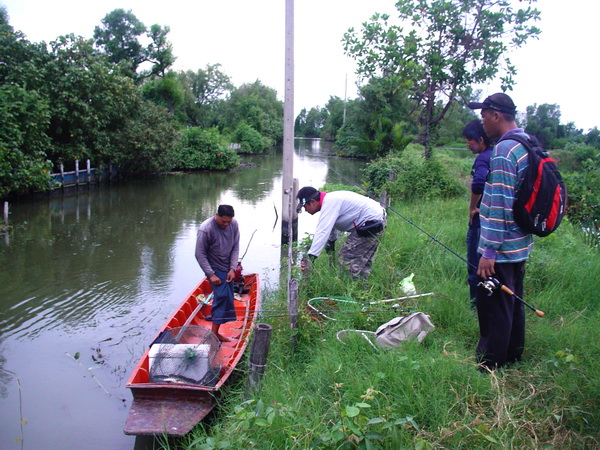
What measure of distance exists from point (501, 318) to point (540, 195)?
916 millimetres

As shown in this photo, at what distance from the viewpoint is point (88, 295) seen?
28.7 ft

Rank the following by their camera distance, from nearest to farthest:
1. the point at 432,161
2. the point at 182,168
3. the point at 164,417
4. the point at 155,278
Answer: the point at 164,417 → the point at 155,278 → the point at 432,161 → the point at 182,168

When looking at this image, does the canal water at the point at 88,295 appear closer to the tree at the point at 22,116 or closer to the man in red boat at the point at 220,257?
the tree at the point at 22,116

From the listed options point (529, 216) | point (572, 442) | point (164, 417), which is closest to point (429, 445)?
point (572, 442)

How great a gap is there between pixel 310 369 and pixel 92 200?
1713cm

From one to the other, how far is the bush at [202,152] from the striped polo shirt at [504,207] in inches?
1081

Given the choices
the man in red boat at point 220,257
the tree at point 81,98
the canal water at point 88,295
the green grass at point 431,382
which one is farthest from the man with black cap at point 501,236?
the tree at point 81,98

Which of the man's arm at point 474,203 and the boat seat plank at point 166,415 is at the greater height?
the man's arm at point 474,203

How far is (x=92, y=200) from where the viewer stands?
62.5 ft

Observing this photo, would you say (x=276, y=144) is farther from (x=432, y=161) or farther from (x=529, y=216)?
(x=529, y=216)

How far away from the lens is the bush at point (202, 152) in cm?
2955

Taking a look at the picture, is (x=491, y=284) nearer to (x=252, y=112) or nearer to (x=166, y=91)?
(x=166, y=91)

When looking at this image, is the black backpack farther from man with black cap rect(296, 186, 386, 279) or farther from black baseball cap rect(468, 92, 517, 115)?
man with black cap rect(296, 186, 386, 279)

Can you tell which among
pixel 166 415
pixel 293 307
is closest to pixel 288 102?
pixel 293 307
